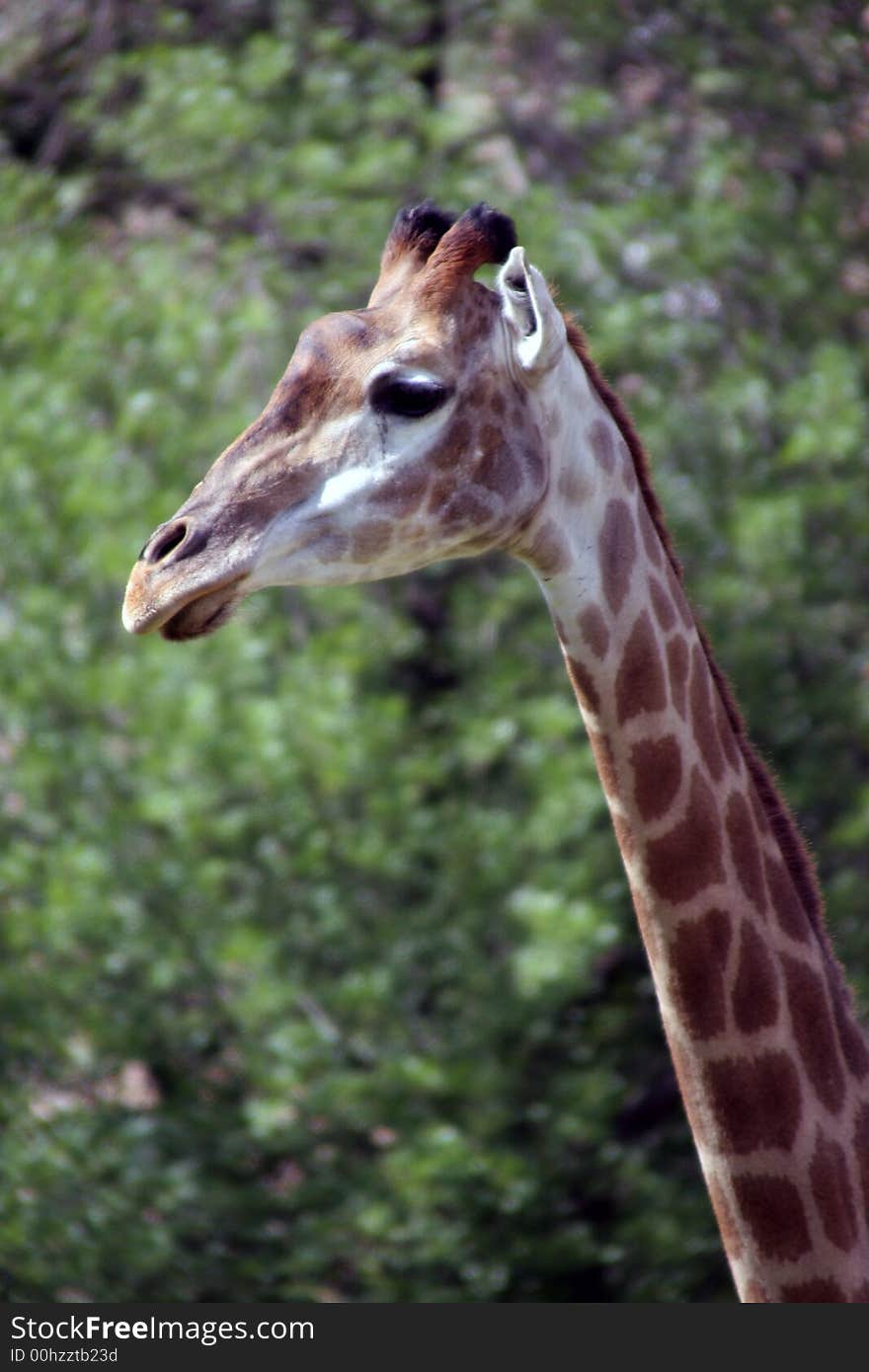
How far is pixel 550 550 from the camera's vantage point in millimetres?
2191

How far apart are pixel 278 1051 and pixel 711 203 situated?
2.93 m

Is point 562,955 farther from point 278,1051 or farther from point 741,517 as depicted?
point 741,517

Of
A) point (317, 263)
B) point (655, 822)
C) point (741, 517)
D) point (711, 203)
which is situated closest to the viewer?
point (655, 822)

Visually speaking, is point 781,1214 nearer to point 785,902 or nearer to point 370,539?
point 785,902

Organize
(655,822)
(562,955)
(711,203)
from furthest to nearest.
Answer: (711,203)
(562,955)
(655,822)

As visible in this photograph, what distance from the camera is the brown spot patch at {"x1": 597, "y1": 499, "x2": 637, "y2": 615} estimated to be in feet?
7.23

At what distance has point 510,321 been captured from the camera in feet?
7.22

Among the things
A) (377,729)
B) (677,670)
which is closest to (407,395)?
(677,670)

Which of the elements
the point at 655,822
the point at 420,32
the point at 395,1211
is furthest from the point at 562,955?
the point at 420,32

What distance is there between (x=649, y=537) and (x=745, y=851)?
0.47 m

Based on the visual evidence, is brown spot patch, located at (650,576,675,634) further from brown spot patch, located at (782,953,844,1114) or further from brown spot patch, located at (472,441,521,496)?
brown spot patch, located at (782,953,844,1114)

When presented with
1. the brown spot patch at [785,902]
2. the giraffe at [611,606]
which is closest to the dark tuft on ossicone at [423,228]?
the giraffe at [611,606]

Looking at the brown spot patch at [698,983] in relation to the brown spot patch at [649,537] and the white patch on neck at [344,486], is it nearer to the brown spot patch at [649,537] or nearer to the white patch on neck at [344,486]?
the brown spot patch at [649,537]

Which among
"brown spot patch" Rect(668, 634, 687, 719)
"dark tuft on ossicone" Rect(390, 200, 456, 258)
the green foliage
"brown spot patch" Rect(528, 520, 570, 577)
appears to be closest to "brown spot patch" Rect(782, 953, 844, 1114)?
"brown spot patch" Rect(668, 634, 687, 719)
